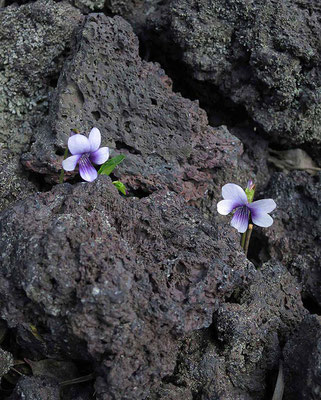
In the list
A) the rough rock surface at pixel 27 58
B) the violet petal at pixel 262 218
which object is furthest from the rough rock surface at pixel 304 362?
the rough rock surface at pixel 27 58

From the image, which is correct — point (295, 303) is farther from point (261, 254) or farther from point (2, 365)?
point (2, 365)

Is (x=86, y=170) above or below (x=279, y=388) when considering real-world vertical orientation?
above

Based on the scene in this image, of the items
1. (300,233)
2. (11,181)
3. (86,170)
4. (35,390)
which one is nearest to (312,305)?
(300,233)

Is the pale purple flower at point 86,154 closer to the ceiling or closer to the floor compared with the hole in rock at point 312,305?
closer to the ceiling

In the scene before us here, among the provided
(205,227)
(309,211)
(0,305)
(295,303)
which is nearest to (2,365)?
(0,305)

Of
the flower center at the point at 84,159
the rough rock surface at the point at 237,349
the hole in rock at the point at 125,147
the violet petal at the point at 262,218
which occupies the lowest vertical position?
the rough rock surface at the point at 237,349

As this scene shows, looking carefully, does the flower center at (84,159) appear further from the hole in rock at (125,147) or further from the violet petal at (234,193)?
the violet petal at (234,193)

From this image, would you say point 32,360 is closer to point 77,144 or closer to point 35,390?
point 35,390
